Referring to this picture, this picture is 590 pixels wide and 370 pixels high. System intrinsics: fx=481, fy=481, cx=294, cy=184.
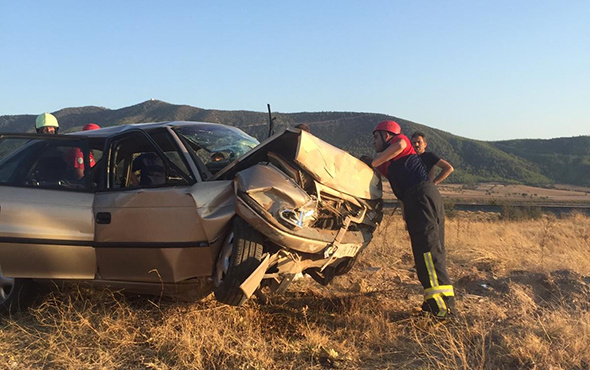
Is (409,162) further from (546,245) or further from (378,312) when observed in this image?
(546,245)

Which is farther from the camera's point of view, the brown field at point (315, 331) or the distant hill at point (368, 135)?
the distant hill at point (368, 135)

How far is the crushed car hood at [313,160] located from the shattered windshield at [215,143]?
1.65ft

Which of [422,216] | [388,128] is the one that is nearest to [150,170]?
[388,128]

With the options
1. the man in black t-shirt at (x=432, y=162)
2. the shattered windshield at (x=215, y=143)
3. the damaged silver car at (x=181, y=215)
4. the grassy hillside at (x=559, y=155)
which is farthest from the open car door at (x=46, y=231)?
the grassy hillside at (x=559, y=155)

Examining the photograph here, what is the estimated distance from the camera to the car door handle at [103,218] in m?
3.92

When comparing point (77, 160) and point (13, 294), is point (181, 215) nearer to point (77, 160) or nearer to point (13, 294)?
point (77, 160)

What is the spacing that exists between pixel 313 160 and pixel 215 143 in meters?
1.40

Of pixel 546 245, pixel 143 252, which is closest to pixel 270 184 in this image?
pixel 143 252

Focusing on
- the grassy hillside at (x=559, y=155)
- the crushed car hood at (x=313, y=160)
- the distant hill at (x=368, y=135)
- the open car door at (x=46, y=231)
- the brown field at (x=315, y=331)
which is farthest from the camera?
the grassy hillside at (x=559, y=155)

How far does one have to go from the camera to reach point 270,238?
3.46m

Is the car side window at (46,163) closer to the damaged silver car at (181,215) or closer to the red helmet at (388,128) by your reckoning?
the damaged silver car at (181,215)

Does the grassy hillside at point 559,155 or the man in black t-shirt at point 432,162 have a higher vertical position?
the man in black t-shirt at point 432,162

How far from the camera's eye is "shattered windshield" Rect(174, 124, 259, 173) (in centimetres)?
437

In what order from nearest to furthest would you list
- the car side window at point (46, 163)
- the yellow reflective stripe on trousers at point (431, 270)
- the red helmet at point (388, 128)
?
the car side window at point (46, 163) < the yellow reflective stripe on trousers at point (431, 270) < the red helmet at point (388, 128)
